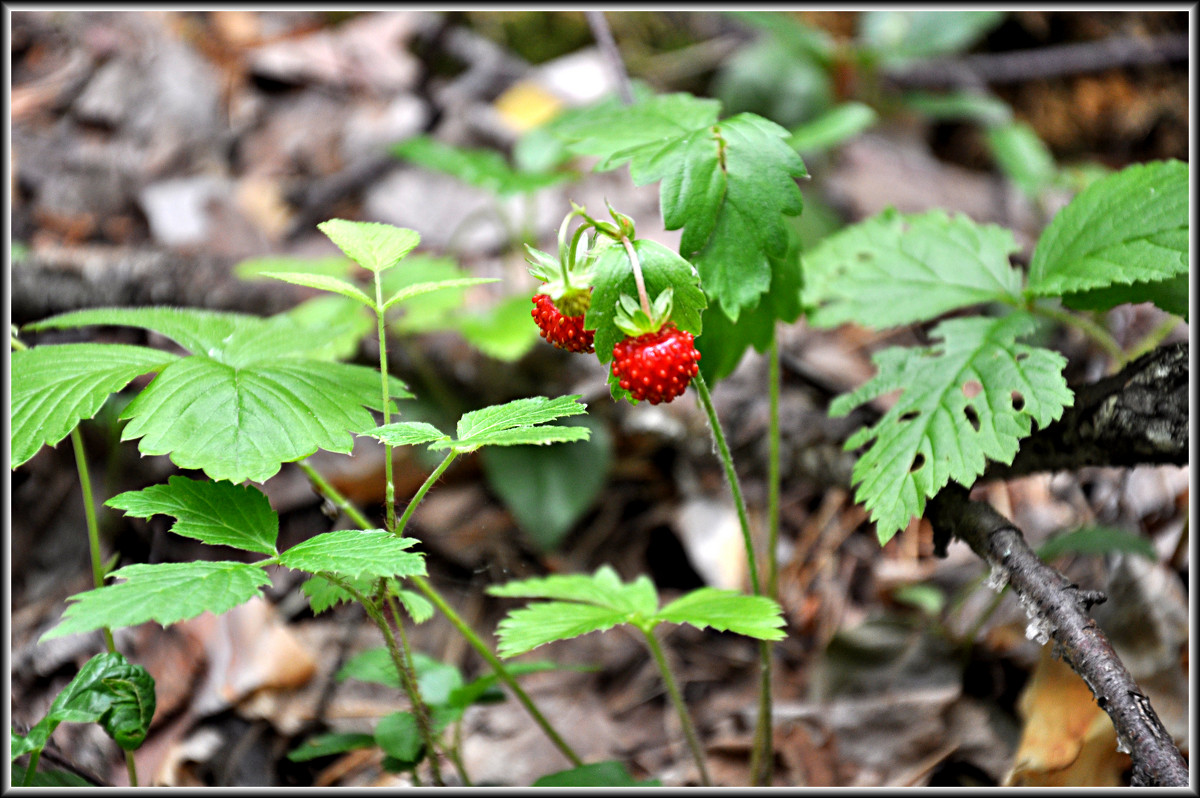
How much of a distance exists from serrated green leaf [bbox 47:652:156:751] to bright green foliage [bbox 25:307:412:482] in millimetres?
316

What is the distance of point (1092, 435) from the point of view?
1.11 m

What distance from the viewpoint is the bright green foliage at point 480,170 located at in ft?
6.69

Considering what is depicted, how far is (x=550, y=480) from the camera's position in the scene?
6.59 feet

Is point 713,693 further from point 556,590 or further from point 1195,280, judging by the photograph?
point 1195,280

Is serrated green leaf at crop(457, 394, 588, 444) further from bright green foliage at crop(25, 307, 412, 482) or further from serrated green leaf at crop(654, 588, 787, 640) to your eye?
serrated green leaf at crop(654, 588, 787, 640)

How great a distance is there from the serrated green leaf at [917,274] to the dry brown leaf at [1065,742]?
57 cm

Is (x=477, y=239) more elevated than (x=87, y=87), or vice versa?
(x=87, y=87)

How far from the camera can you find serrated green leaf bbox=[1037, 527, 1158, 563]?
134cm

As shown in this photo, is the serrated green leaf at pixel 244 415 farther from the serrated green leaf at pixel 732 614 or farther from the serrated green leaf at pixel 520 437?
the serrated green leaf at pixel 732 614

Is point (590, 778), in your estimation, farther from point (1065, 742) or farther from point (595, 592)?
point (1065, 742)

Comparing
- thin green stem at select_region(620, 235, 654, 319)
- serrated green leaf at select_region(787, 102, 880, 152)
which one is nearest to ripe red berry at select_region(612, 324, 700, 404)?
thin green stem at select_region(620, 235, 654, 319)

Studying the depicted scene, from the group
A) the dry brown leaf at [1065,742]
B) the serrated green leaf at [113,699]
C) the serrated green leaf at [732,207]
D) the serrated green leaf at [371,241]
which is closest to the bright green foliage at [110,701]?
the serrated green leaf at [113,699]

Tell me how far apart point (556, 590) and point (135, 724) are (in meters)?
0.57

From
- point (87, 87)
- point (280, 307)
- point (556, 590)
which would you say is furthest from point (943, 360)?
point (87, 87)
